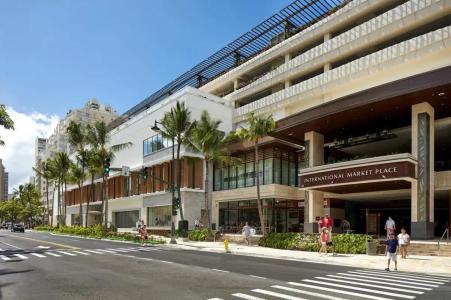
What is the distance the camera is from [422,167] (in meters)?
28.5

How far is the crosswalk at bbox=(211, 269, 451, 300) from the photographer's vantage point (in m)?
11.7

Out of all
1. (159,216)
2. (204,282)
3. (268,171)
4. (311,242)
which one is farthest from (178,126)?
(204,282)

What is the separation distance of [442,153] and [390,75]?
8.55 meters

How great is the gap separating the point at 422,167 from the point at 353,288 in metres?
18.1

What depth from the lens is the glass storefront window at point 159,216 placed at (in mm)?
51269

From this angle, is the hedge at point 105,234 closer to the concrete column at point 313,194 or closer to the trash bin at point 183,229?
the trash bin at point 183,229

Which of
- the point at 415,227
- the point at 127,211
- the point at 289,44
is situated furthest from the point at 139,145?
the point at 415,227

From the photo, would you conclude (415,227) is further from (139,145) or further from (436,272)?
(139,145)

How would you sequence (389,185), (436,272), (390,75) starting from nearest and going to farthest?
(436,272), (389,185), (390,75)

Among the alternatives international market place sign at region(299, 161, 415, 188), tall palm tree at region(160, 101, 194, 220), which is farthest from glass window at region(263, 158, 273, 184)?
tall palm tree at region(160, 101, 194, 220)

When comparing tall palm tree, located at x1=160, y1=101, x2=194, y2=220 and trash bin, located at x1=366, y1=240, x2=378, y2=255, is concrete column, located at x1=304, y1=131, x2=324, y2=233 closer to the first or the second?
trash bin, located at x1=366, y1=240, x2=378, y2=255

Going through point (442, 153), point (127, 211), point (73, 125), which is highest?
point (73, 125)

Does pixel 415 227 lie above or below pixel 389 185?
below

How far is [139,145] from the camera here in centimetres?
5956
